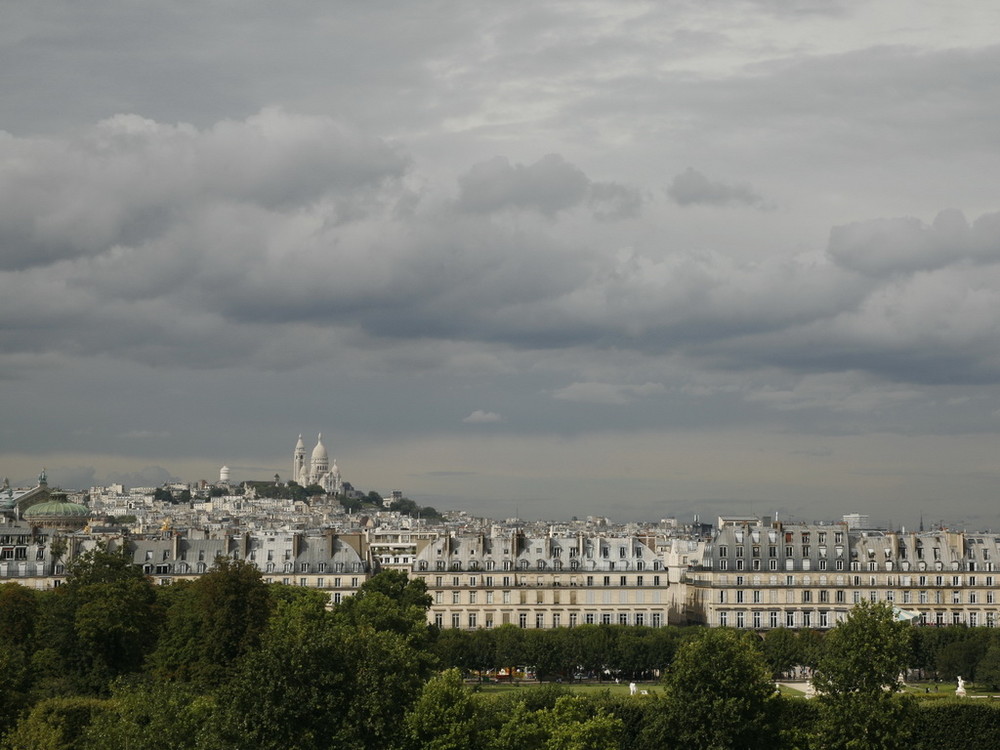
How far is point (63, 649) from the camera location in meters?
78.0

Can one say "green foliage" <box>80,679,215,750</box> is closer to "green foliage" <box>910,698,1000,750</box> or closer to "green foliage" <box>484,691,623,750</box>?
"green foliage" <box>484,691,623,750</box>

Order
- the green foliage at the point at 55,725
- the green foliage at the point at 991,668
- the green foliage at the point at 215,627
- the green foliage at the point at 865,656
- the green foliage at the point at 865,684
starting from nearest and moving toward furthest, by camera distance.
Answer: the green foliage at the point at 55,725
the green foliage at the point at 865,684
the green foliage at the point at 865,656
the green foliage at the point at 215,627
the green foliage at the point at 991,668

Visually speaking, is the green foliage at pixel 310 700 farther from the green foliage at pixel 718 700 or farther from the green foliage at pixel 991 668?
the green foliage at pixel 991 668

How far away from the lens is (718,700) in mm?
54781

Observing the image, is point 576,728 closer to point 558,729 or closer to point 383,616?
point 558,729

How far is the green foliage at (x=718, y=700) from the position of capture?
54812 mm

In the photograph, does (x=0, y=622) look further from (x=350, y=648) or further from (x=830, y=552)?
(x=830, y=552)

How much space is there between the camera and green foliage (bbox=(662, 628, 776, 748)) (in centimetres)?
5481

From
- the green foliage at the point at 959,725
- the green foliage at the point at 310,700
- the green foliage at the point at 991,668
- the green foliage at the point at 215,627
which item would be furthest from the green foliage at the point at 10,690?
the green foliage at the point at 991,668

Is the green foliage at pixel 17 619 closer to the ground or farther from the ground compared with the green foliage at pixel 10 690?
farther from the ground

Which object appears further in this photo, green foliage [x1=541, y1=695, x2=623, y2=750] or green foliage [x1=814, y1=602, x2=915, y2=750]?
green foliage [x1=814, y1=602, x2=915, y2=750]

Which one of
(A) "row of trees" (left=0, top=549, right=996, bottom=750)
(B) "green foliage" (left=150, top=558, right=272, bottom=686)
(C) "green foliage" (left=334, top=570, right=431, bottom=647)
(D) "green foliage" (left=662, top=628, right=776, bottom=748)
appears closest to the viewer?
(A) "row of trees" (left=0, top=549, right=996, bottom=750)

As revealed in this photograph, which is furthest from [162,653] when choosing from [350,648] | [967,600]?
[967,600]

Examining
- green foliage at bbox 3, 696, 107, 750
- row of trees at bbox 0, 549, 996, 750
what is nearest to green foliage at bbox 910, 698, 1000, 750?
row of trees at bbox 0, 549, 996, 750
